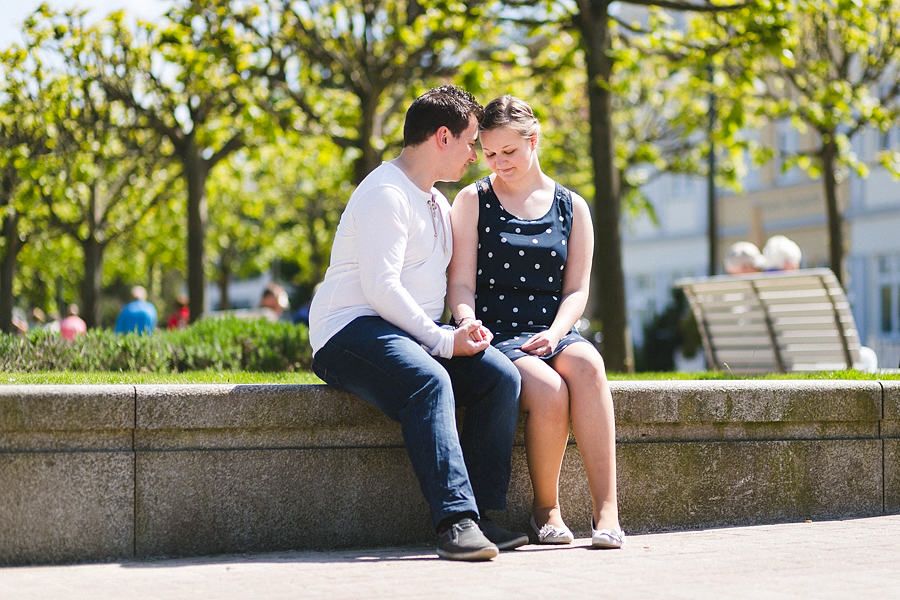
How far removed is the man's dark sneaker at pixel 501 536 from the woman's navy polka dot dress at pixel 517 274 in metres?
0.86

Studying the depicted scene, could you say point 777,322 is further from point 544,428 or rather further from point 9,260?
point 9,260

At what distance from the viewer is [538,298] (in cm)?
527

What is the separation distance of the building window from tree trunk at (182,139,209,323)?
19.5 metres

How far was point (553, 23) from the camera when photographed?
35.7ft

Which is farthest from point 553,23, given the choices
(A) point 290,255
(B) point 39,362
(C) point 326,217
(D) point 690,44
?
(A) point 290,255

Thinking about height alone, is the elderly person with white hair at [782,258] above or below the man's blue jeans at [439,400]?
above

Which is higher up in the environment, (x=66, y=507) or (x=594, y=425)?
(x=594, y=425)

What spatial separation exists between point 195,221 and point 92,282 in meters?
5.84

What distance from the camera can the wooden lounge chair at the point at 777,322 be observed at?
26.5 ft

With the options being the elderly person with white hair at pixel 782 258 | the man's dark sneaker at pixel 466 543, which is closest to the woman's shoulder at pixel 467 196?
the man's dark sneaker at pixel 466 543

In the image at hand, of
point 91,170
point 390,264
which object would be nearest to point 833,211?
point 91,170

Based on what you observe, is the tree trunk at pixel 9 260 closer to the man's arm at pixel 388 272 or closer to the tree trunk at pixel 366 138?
the tree trunk at pixel 366 138

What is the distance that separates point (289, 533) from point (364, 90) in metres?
8.56

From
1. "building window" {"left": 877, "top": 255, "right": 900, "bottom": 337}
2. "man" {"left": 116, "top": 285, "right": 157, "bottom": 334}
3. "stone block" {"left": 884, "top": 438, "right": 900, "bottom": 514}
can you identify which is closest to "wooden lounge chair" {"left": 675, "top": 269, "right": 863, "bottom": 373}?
"stone block" {"left": 884, "top": 438, "right": 900, "bottom": 514}
